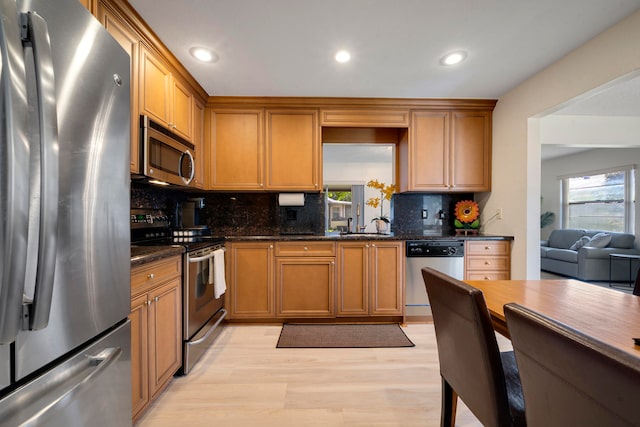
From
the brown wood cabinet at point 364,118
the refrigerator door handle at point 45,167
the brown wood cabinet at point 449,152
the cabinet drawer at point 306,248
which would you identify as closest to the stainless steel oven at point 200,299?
the cabinet drawer at point 306,248

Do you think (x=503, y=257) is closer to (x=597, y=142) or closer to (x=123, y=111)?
(x=597, y=142)

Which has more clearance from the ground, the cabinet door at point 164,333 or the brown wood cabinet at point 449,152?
the brown wood cabinet at point 449,152

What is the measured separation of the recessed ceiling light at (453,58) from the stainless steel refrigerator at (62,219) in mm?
2219

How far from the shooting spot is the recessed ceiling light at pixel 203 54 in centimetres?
208

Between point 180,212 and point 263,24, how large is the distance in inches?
77.3

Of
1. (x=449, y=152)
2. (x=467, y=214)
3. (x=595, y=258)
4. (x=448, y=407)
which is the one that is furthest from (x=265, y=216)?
(x=595, y=258)

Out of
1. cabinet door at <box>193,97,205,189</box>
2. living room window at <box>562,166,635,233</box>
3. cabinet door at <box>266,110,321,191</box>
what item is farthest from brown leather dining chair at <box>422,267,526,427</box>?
living room window at <box>562,166,635,233</box>

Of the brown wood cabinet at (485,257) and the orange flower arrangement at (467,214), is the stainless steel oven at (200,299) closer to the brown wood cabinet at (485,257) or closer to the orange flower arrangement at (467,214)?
the brown wood cabinet at (485,257)

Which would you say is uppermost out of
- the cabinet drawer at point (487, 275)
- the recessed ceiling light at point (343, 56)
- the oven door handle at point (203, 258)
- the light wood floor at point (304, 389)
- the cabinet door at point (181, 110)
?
the recessed ceiling light at point (343, 56)

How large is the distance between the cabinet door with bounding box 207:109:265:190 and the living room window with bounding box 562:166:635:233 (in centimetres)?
677

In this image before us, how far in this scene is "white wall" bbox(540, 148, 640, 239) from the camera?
16.4 feet

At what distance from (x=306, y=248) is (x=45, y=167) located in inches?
88.5

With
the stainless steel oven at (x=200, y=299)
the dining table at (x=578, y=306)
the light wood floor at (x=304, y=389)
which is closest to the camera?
the dining table at (x=578, y=306)

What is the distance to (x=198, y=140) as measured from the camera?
9.06ft
